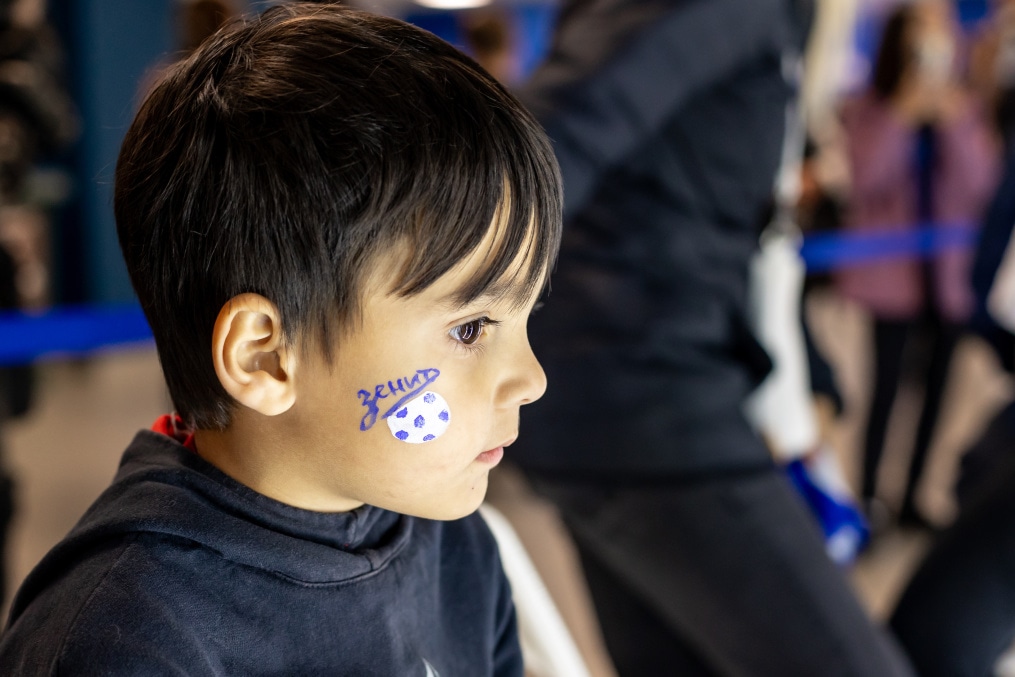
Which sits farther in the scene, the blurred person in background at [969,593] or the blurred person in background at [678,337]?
the blurred person in background at [969,593]

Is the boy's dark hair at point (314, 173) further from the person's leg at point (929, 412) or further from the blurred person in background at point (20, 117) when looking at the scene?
the person's leg at point (929, 412)

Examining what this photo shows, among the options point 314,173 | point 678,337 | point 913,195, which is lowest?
point 913,195

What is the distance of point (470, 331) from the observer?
2.26 ft

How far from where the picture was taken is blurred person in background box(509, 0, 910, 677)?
45.6 inches

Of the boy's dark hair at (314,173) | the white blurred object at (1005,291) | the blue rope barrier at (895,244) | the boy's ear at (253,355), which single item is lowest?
the blue rope barrier at (895,244)

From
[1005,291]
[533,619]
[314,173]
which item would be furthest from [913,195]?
[314,173]

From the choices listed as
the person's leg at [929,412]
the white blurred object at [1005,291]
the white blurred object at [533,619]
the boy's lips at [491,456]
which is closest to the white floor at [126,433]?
the person's leg at [929,412]

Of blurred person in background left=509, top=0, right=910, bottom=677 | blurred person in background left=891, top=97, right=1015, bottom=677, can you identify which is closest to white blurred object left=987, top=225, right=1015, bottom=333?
blurred person in background left=891, top=97, right=1015, bottom=677

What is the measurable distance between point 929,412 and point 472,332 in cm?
269

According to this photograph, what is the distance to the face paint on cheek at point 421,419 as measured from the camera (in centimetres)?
68

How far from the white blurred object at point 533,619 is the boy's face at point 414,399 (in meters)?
0.31

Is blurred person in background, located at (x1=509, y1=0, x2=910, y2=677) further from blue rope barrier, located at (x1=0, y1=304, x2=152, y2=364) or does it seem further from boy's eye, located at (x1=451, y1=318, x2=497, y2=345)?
blue rope barrier, located at (x1=0, y1=304, x2=152, y2=364)

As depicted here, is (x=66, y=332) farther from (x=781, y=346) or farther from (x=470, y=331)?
(x=781, y=346)

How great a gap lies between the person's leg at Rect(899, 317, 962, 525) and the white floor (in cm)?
9
